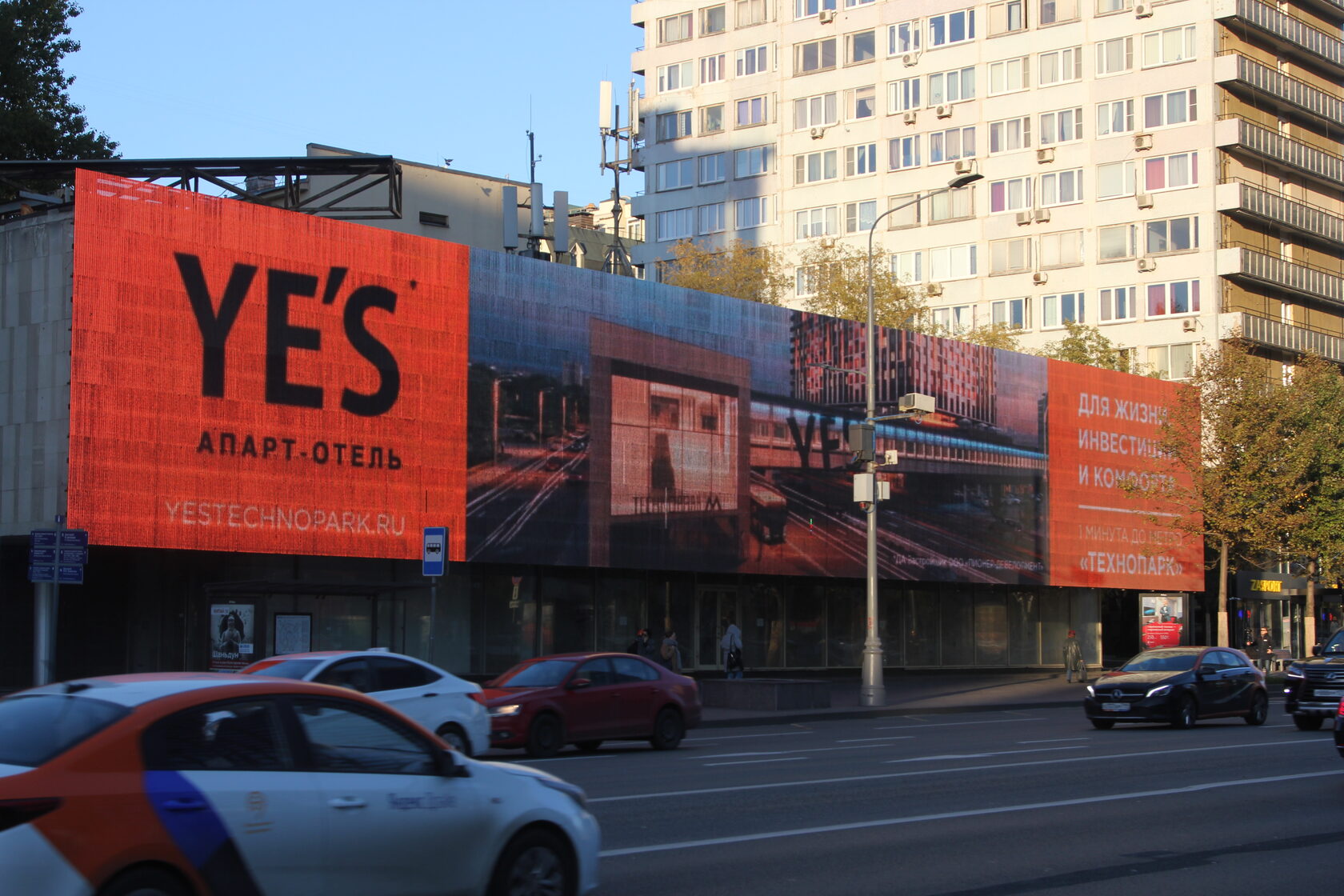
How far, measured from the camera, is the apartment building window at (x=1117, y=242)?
238ft

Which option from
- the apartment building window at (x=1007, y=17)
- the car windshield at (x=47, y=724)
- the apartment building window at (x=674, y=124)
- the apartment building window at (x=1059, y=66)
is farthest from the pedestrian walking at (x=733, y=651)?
the apartment building window at (x=674, y=124)

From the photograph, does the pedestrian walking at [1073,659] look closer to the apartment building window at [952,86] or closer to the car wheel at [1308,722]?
the car wheel at [1308,722]

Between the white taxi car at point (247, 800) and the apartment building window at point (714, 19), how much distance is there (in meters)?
79.9

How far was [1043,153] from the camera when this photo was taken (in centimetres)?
7456

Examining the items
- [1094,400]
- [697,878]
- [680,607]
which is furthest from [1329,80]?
[697,878]

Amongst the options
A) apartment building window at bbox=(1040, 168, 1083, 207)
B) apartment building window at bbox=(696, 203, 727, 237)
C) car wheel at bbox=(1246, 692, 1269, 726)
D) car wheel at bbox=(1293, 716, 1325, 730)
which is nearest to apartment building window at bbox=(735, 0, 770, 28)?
apartment building window at bbox=(696, 203, 727, 237)

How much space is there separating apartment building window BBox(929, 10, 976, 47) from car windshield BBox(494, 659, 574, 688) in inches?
2479

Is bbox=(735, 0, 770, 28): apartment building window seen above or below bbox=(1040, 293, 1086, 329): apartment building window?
above

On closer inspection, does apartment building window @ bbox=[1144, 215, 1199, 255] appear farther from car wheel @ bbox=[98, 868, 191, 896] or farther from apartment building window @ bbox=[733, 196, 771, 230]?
car wheel @ bbox=[98, 868, 191, 896]

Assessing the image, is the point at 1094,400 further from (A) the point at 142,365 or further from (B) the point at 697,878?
(B) the point at 697,878

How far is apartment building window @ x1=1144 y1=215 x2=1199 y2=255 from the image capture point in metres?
70.7

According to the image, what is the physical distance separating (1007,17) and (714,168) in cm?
1783

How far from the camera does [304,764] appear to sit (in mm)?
7086

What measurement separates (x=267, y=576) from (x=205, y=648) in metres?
3.08
